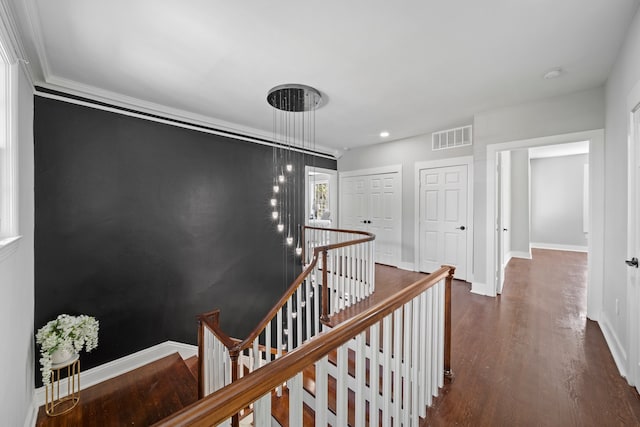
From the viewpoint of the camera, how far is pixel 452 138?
438 centimetres

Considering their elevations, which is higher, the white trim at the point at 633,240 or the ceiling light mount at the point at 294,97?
the ceiling light mount at the point at 294,97

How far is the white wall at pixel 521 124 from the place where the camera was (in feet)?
9.46

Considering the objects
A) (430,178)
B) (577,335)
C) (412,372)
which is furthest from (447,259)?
(412,372)

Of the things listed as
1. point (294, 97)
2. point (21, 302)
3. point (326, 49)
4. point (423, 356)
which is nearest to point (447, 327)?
point (423, 356)

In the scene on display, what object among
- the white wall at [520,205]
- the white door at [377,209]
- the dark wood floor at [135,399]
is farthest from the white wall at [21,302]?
the white wall at [520,205]

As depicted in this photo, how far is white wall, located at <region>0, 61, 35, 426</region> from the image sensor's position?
1644mm

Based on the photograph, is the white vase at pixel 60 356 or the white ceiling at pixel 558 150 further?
the white ceiling at pixel 558 150

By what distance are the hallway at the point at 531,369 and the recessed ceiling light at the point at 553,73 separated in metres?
2.58

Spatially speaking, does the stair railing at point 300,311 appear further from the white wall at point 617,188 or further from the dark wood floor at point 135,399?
the white wall at point 617,188

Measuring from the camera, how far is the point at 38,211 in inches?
104

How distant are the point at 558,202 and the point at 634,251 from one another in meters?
6.45

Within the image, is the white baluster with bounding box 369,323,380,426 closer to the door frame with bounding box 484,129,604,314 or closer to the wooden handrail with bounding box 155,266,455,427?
the wooden handrail with bounding box 155,266,455,427

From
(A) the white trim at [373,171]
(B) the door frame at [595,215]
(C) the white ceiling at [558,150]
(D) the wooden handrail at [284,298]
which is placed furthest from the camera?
(C) the white ceiling at [558,150]

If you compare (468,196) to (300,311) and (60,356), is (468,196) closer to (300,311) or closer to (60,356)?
(300,311)
